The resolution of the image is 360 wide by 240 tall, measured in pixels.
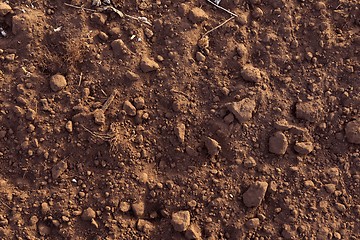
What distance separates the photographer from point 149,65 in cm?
328

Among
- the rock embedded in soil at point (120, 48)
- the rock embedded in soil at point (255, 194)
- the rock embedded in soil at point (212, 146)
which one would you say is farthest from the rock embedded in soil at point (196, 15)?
the rock embedded in soil at point (255, 194)

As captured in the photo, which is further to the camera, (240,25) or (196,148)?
(240,25)

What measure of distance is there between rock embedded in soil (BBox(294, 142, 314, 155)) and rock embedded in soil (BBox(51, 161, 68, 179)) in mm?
1822

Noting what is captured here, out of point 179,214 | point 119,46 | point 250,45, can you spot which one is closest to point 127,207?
point 179,214

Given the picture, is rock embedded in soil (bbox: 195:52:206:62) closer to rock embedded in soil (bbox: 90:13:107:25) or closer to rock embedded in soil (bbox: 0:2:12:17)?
rock embedded in soil (bbox: 90:13:107:25)

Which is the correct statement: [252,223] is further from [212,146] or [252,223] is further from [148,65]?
[148,65]

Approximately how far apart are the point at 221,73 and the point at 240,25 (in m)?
0.47

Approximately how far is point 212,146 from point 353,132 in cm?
114

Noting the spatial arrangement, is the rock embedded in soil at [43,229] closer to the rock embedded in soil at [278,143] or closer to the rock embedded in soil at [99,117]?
the rock embedded in soil at [99,117]

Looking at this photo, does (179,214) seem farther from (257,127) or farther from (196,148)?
(257,127)

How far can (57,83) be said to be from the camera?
3246mm

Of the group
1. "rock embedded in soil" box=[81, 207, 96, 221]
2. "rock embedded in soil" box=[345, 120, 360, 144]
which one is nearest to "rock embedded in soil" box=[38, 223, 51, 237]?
"rock embedded in soil" box=[81, 207, 96, 221]

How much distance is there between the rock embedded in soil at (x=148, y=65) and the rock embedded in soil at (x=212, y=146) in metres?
0.72

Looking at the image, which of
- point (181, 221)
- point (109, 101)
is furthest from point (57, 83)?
point (181, 221)
